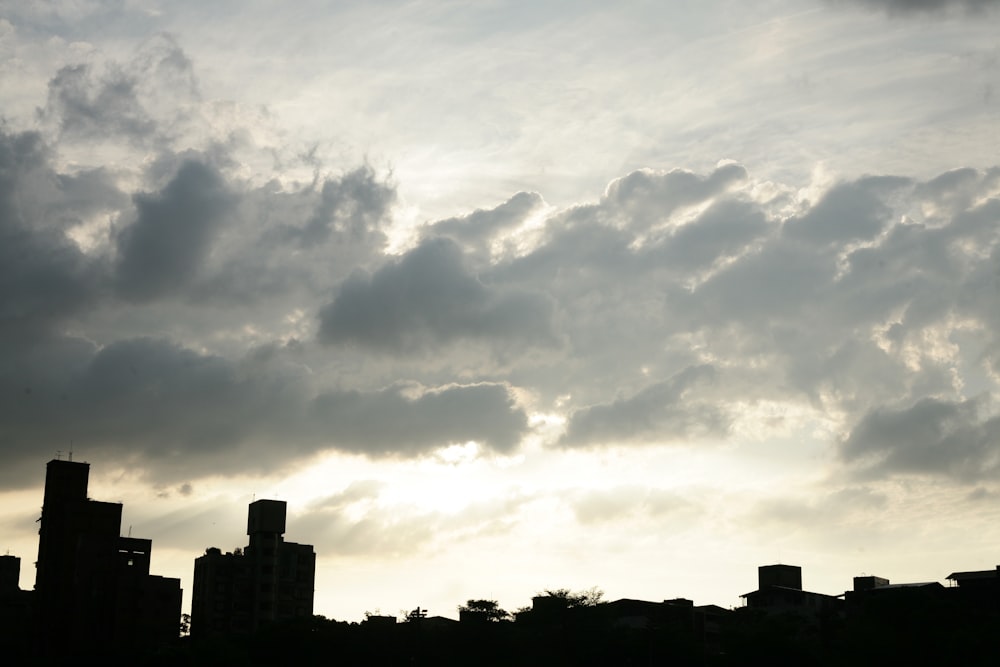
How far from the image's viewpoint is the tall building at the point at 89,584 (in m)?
177

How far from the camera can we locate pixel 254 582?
193 m

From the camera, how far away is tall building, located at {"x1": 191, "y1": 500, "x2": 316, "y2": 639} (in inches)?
7534

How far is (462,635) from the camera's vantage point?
143m

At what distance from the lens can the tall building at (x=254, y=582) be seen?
191375 millimetres

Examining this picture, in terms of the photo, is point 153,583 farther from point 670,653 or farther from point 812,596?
point 812,596

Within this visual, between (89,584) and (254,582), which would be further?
(254,582)

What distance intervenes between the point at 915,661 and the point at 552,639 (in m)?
41.5

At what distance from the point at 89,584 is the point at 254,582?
25563 mm

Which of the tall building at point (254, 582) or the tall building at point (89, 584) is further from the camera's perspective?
the tall building at point (254, 582)

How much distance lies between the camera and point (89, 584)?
588ft

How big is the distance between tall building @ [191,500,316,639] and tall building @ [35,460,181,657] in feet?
A: 31.9

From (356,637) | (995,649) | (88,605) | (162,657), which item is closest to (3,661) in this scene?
(88,605)

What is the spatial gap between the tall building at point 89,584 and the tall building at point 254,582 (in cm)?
971

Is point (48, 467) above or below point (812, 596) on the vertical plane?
above
